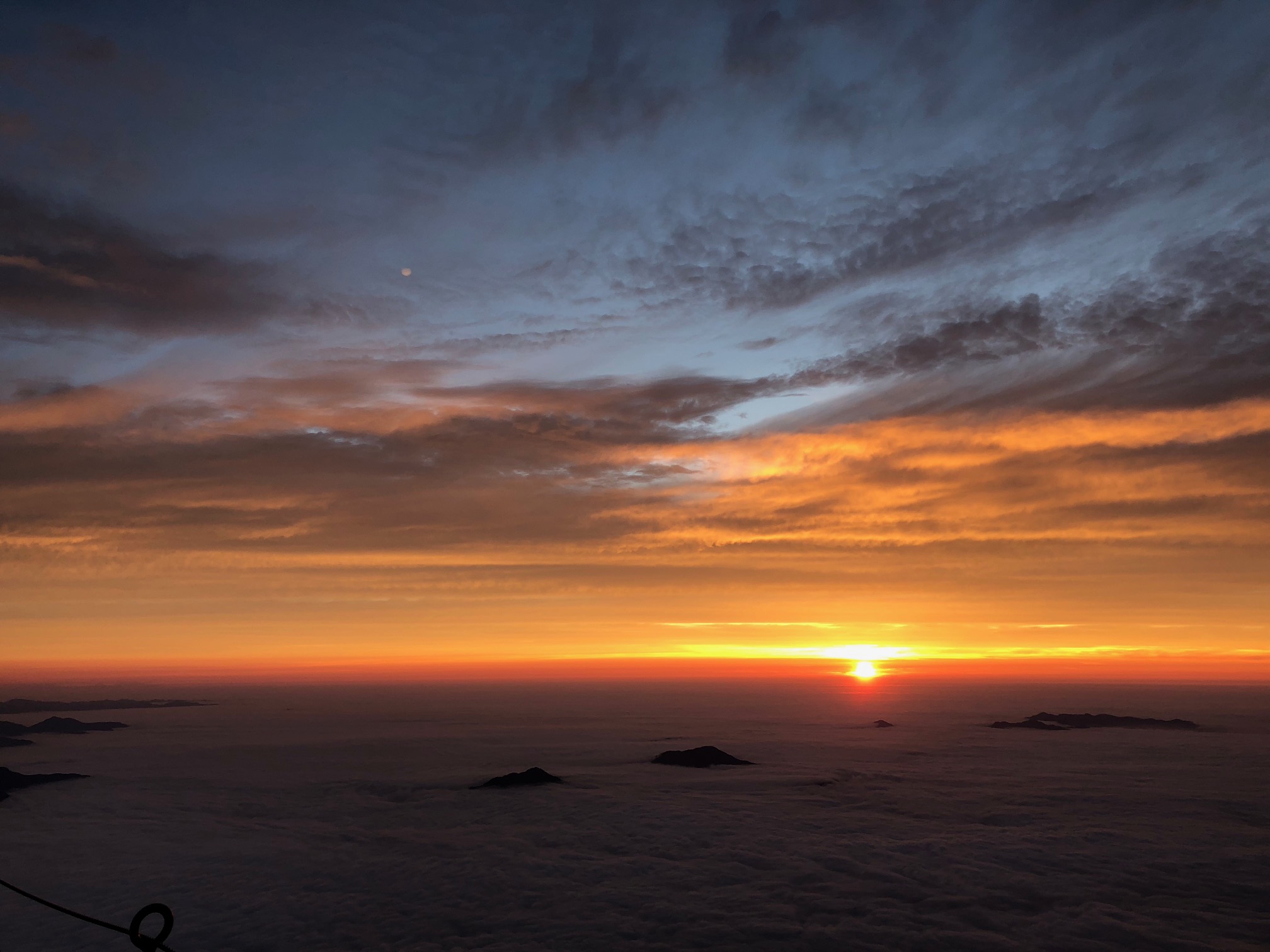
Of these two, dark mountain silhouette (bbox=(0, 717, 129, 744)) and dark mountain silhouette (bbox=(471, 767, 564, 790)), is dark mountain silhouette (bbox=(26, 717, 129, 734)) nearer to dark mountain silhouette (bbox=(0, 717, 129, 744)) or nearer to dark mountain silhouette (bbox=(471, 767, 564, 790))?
dark mountain silhouette (bbox=(0, 717, 129, 744))

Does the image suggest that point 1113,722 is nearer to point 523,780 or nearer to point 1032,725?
point 1032,725

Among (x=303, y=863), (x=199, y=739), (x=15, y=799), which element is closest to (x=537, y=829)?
(x=303, y=863)

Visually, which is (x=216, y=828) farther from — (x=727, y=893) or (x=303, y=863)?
(x=727, y=893)

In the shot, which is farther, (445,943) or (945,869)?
(945,869)

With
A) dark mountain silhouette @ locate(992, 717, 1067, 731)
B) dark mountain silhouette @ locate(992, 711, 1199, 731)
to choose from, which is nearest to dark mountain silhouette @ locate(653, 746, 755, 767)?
dark mountain silhouette @ locate(992, 717, 1067, 731)

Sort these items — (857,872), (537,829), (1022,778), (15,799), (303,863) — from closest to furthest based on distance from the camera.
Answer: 1. (857,872)
2. (303,863)
3. (537,829)
4. (15,799)
5. (1022,778)

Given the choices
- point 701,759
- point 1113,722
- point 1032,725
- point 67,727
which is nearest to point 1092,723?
point 1113,722
